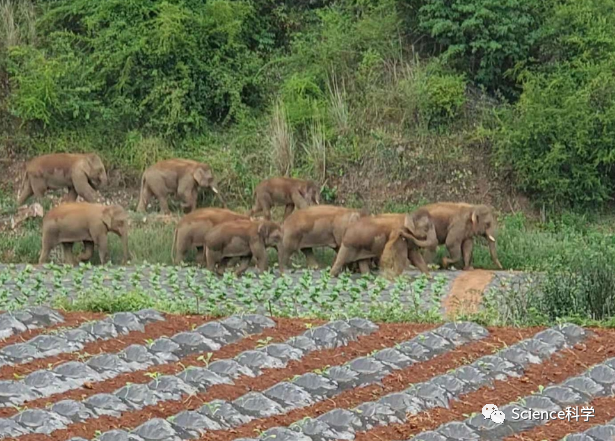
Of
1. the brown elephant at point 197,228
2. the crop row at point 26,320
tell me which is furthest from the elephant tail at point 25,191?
the crop row at point 26,320

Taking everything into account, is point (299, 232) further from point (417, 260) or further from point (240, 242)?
point (417, 260)

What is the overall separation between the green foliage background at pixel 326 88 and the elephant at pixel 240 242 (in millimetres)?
6229

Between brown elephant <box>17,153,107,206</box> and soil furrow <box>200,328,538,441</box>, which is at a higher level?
soil furrow <box>200,328,538,441</box>

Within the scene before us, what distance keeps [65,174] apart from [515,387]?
54.4ft

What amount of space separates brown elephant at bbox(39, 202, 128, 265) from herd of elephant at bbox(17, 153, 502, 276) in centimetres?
2

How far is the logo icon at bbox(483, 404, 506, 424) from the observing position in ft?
31.3

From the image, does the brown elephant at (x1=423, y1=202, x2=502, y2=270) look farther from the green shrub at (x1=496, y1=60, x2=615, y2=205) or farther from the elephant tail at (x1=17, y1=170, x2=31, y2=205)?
the elephant tail at (x1=17, y1=170, x2=31, y2=205)

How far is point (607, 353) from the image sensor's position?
38.0ft

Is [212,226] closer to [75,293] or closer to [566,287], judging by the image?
[75,293]

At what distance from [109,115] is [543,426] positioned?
2043cm

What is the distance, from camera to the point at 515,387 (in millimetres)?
10547

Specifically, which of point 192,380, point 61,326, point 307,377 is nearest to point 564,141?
point 61,326

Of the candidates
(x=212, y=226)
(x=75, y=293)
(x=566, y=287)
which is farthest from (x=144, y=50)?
(x=566, y=287)

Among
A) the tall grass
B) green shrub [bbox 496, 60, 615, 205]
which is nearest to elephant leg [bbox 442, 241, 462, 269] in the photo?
green shrub [bbox 496, 60, 615, 205]
